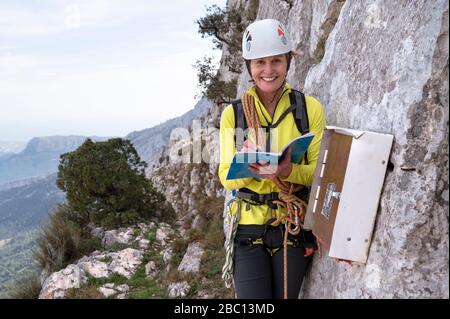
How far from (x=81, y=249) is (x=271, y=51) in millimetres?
9811

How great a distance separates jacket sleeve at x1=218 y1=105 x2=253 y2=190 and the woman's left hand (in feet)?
1.02

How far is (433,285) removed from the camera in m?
2.09

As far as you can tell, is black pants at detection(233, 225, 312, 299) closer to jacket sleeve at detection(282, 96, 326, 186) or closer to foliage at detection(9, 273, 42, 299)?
jacket sleeve at detection(282, 96, 326, 186)

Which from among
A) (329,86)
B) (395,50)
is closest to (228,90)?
(329,86)

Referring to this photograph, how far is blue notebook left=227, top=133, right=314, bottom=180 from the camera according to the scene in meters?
2.67

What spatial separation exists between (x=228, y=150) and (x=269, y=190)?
0.51 metres

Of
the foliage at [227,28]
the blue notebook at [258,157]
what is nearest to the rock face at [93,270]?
the blue notebook at [258,157]

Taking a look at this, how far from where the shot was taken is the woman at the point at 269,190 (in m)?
3.16

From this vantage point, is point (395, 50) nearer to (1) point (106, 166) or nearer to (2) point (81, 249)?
(2) point (81, 249)

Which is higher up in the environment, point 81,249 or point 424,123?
point 424,123

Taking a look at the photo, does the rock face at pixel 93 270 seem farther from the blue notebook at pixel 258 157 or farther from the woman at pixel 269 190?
the blue notebook at pixel 258 157

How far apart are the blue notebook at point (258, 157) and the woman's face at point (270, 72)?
0.67m

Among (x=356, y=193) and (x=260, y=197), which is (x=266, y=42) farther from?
(x=356, y=193)

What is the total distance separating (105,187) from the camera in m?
13.7
